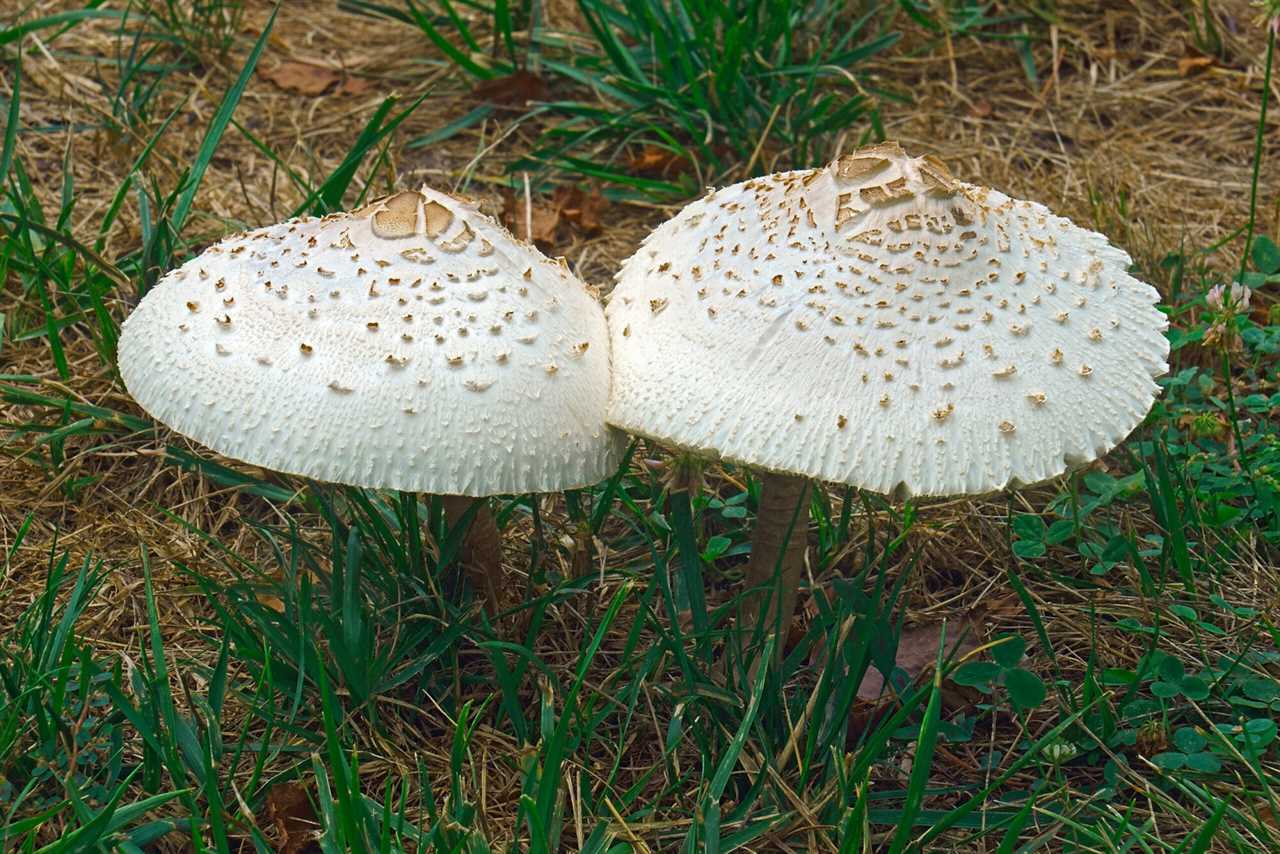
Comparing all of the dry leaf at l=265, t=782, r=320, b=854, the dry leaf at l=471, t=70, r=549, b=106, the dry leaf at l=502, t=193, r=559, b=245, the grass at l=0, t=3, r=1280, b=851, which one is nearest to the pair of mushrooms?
the grass at l=0, t=3, r=1280, b=851

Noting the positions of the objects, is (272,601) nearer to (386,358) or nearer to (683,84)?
(386,358)

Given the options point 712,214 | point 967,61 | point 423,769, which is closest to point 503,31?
point 967,61

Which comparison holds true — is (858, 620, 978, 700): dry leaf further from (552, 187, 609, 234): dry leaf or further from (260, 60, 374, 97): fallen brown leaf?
(260, 60, 374, 97): fallen brown leaf

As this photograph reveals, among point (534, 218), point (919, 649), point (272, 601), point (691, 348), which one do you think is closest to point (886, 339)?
point (691, 348)

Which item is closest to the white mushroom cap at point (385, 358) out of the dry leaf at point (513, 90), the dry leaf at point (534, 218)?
the dry leaf at point (534, 218)

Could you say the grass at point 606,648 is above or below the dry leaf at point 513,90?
below

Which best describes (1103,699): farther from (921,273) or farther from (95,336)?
(95,336)

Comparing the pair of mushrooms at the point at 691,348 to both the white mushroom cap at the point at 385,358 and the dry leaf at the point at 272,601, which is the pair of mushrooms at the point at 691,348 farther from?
the dry leaf at the point at 272,601
